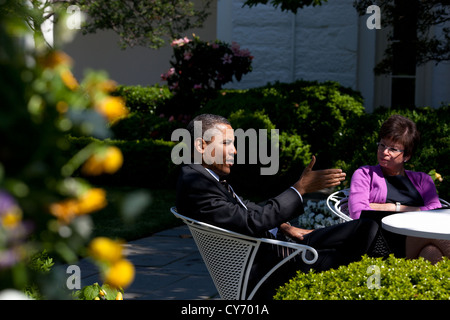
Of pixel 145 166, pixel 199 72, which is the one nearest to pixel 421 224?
pixel 145 166

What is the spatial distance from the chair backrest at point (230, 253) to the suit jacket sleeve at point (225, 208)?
0.05 meters

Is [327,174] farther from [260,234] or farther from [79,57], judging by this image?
[79,57]

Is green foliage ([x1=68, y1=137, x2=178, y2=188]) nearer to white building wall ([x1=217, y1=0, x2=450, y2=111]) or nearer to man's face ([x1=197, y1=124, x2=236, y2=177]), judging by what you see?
white building wall ([x1=217, y1=0, x2=450, y2=111])

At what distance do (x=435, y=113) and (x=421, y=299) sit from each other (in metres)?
4.23

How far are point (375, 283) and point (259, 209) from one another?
3.21ft

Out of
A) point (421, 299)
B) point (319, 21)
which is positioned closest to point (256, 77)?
point (319, 21)

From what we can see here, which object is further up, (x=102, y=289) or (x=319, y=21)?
(x=319, y=21)

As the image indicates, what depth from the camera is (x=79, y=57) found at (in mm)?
16906

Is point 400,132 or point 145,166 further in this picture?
point 145,166

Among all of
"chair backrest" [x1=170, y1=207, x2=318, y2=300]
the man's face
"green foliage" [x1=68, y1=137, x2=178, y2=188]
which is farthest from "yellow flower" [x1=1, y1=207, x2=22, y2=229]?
"green foliage" [x1=68, y1=137, x2=178, y2=188]

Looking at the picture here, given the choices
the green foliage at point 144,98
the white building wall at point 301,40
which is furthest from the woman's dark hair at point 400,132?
the green foliage at point 144,98

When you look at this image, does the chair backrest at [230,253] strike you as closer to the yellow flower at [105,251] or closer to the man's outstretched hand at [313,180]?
the man's outstretched hand at [313,180]

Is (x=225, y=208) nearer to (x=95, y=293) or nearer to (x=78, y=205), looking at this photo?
(x=95, y=293)

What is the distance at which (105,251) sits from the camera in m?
1.04
